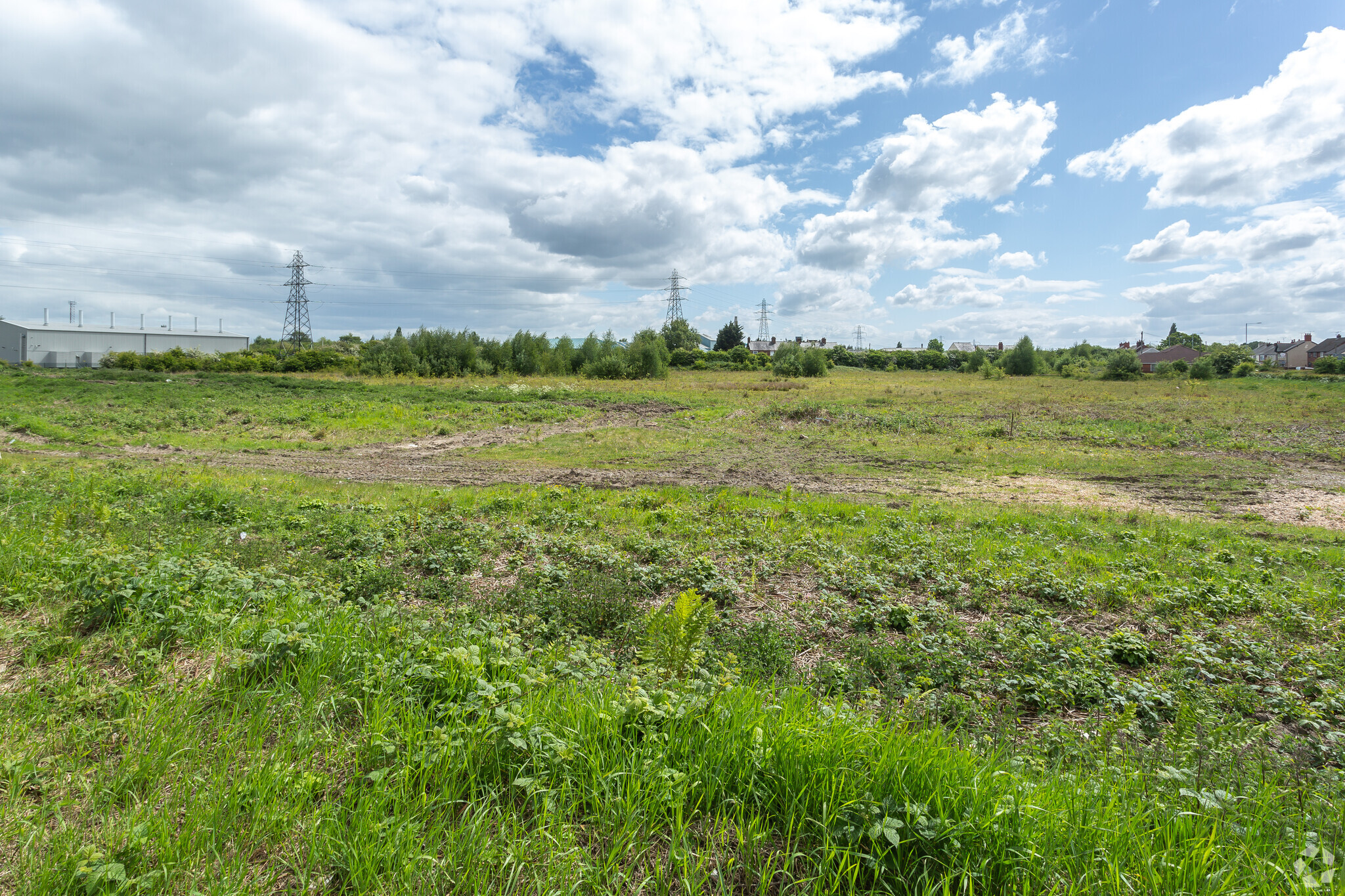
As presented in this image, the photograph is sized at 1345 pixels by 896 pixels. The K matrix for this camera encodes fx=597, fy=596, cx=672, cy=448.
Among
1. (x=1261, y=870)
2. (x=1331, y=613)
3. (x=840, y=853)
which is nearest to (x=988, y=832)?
(x=840, y=853)

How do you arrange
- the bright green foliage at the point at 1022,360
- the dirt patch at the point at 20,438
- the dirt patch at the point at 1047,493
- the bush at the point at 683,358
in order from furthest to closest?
the bush at the point at 683,358 → the bright green foliage at the point at 1022,360 → the dirt patch at the point at 20,438 → the dirt patch at the point at 1047,493

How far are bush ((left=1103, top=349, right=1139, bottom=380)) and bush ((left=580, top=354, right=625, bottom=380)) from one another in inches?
2099

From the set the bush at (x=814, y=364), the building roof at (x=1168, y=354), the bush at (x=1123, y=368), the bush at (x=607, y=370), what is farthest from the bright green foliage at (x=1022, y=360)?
the bush at (x=607, y=370)

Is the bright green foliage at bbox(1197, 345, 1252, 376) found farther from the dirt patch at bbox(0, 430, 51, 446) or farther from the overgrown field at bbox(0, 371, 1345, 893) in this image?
the dirt patch at bbox(0, 430, 51, 446)

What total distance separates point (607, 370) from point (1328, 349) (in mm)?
133951

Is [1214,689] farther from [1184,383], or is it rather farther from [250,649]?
[1184,383]

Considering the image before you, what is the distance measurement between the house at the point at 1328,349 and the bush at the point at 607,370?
122645 millimetres

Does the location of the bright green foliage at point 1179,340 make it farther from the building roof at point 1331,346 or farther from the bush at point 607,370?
the bush at point 607,370

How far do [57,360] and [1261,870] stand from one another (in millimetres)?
109423

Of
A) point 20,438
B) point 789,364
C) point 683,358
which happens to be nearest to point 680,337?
point 683,358

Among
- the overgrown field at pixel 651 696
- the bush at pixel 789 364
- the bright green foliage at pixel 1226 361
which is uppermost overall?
the bright green foliage at pixel 1226 361

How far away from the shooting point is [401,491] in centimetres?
1184

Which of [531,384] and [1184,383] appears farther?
[1184,383]

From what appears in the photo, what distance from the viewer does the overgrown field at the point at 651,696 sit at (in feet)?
7.80
